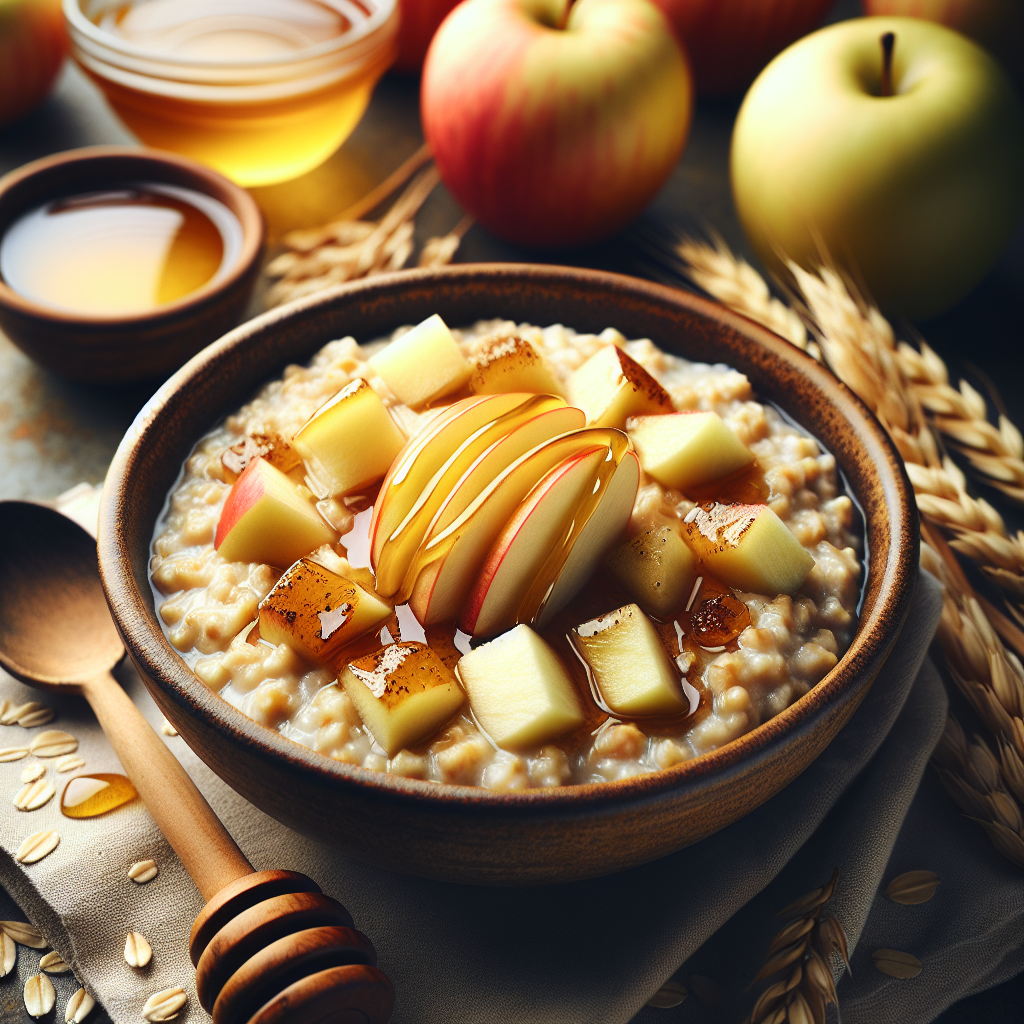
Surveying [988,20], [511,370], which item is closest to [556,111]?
[511,370]

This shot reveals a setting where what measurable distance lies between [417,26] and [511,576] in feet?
7.33

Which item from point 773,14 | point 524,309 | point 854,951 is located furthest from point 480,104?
point 854,951

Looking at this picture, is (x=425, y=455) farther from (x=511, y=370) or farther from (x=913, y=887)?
(x=913, y=887)

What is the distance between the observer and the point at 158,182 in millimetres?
2328

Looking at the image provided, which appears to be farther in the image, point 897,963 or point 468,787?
point 897,963

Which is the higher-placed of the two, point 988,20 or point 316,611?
point 988,20

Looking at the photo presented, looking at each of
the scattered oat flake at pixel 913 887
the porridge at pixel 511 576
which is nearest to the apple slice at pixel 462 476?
the porridge at pixel 511 576

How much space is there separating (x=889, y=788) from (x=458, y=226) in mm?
1828

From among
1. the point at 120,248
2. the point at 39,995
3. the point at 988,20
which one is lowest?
the point at 39,995

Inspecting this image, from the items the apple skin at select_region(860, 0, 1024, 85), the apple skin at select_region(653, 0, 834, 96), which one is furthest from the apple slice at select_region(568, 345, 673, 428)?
the apple skin at select_region(860, 0, 1024, 85)

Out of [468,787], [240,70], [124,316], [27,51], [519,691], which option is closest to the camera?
[468,787]

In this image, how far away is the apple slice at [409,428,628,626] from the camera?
1334mm

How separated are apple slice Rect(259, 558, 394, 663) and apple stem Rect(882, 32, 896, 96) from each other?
1.80 meters

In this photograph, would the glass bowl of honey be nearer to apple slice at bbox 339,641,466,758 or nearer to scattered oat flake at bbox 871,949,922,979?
apple slice at bbox 339,641,466,758
